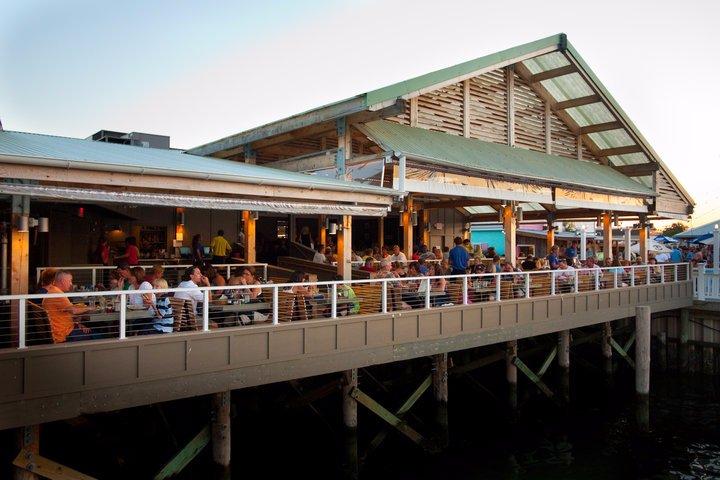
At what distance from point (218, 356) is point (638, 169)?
1990 cm

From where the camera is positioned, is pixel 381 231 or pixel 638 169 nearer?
pixel 638 169

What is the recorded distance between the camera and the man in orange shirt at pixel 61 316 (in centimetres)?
715

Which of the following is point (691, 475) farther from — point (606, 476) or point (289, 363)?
point (289, 363)

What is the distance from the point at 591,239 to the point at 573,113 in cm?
2596

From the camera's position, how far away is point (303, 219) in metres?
22.0

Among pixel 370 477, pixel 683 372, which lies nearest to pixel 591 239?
pixel 683 372

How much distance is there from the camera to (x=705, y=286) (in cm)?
1941

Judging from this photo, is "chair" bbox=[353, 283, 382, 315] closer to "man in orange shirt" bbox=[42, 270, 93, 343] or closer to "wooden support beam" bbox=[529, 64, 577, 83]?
"man in orange shirt" bbox=[42, 270, 93, 343]

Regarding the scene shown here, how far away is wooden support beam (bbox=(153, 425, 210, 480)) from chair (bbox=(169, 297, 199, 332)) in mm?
1713

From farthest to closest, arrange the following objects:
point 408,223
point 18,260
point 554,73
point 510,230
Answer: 1. point 554,73
2. point 408,223
3. point 510,230
4. point 18,260

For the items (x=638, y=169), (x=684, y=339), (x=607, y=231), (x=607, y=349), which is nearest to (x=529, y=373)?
(x=607, y=349)

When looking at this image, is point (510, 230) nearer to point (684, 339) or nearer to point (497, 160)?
point (497, 160)

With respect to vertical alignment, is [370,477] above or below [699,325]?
below

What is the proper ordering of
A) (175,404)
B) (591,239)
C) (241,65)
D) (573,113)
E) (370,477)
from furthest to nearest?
1. (591,239)
2. (241,65)
3. (573,113)
4. (175,404)
5. (370,477)
